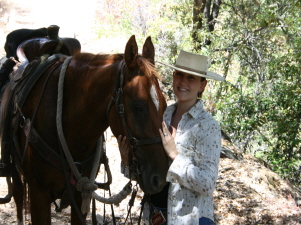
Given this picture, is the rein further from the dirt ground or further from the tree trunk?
the tree trunk

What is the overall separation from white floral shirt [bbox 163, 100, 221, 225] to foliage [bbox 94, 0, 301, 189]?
389 cm

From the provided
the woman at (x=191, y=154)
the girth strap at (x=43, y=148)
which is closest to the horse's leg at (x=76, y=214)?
the girth strap at (x=43, y=148)

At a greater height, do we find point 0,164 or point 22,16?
point 22,16

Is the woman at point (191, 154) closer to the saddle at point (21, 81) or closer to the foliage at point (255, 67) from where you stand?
the saddle at point (21, 81)

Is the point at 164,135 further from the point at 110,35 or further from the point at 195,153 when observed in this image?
the point at 110,35

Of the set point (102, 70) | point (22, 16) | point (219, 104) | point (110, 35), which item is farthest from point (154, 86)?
point (22, 16)

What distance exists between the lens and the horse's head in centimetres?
203

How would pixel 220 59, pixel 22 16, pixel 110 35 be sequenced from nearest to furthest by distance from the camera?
pixel 220 59 < pixel 110 35 < pixel 22 16

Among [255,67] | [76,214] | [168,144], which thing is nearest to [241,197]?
[76,214]

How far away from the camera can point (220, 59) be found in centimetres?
765

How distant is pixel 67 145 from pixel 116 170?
9.71 ft

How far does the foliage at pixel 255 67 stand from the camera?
6.24m

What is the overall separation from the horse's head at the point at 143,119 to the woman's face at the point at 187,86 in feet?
0.44

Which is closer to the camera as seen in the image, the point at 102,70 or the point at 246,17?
the point at 102,70
